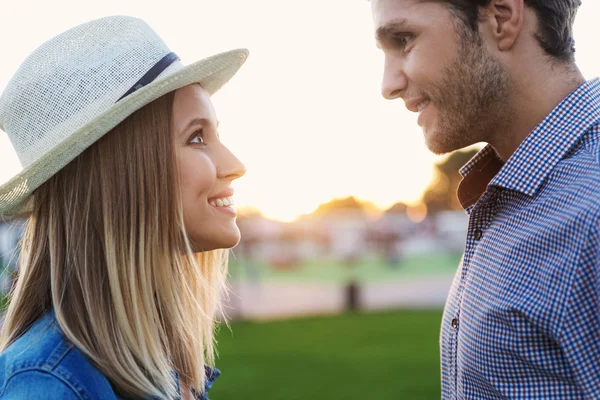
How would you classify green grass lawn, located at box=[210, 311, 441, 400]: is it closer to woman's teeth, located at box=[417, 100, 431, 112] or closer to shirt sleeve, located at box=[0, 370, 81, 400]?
woman's teeth, located at box=[417, 100, 431, 112]

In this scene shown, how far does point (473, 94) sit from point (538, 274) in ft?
2.44

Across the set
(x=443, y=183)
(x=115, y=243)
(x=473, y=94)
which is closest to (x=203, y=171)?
(x=115, y=243)

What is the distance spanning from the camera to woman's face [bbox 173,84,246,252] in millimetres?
2234

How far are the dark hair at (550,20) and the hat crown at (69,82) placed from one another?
1.10 metres

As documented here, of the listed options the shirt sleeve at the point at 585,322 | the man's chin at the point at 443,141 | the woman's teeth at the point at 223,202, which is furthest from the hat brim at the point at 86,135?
the shirt sleeve at the point at 585,322

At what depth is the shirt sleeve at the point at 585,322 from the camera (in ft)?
6.04

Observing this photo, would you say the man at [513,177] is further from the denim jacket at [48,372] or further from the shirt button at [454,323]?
the denim jacket at [48,372]

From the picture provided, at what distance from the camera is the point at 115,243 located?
7.03ft

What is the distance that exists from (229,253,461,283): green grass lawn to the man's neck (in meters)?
15.6

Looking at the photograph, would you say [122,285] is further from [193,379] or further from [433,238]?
[433,238]

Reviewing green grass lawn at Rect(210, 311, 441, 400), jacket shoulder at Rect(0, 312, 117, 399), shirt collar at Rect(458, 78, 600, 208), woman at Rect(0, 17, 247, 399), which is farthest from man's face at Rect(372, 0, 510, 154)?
green grass lawn at Rect(210, 311, 441, 400)

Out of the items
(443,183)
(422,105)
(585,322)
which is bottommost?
(443,183)

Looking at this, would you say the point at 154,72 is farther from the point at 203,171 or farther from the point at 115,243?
the point at 115,243

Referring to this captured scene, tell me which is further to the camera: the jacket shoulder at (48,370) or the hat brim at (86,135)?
the hat brim at (86,135)
